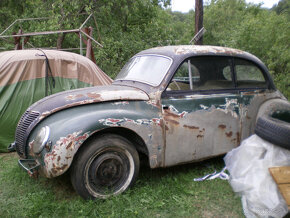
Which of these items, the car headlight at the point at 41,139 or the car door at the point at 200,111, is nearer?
the car headlight at the point at 41,139

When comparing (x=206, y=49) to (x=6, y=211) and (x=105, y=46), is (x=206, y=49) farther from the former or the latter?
(x=105, y=46)

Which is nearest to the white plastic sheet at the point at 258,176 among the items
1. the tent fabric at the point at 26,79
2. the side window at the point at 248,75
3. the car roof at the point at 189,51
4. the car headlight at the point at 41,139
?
the side window at the point at 248,75

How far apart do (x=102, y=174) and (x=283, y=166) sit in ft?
6.71

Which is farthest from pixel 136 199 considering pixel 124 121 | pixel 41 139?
pixel 41 139

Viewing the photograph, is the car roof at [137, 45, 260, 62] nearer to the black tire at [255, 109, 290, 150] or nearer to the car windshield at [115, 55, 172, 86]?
the car windshield at [115, 55, 172, 86]

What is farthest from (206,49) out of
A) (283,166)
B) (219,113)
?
(283,166)

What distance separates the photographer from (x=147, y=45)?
38.9ft

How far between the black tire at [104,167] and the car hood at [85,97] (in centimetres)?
47

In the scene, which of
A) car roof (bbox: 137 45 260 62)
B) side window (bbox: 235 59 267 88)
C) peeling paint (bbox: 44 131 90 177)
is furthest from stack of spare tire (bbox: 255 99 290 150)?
peeling paint (bbox: 44 131 90 177)

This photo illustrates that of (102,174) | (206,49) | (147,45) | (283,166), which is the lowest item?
(102,174)

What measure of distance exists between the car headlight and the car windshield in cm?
149

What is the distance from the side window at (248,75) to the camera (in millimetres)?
4375

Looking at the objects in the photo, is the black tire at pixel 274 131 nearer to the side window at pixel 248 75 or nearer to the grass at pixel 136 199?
the grass at pixel 136 199

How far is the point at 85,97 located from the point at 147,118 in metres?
0.80
